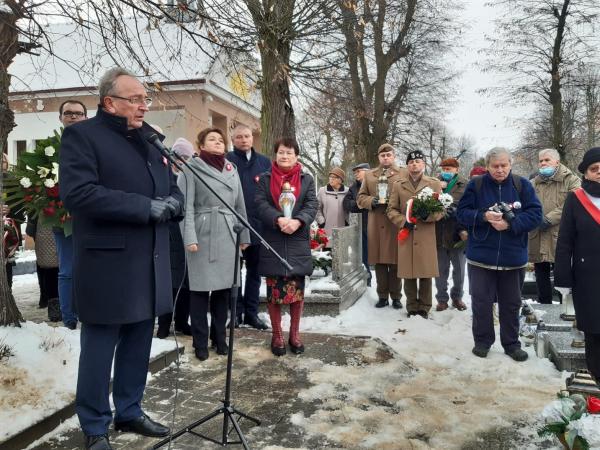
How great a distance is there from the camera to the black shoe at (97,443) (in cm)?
289

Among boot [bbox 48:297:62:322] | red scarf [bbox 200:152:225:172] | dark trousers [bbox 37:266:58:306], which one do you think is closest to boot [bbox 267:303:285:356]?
red scarf [bbox 200:152:225:172]

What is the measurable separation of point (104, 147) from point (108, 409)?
149 cm

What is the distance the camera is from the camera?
15.8ft

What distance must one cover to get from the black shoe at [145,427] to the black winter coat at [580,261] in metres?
3.04

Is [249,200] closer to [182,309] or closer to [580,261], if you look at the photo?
[182,309]

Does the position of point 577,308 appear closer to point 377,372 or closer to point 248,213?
point 377,372

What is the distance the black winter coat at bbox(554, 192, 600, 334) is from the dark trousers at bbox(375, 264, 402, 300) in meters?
2.96

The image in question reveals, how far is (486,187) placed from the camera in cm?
507

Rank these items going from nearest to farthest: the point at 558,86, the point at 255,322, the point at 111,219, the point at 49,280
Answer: the point at 111,219
the point at 255,322
the point at 49,280
the point at 558,86

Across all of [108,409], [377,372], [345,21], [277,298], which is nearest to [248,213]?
[277,298]

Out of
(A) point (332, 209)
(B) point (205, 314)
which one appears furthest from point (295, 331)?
(A) point (332, 209)

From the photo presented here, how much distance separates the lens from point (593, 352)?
13.4 feet

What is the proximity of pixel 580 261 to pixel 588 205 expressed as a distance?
0.43 m

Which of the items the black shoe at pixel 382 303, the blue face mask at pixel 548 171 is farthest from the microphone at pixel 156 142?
the blue face mask at pixel 548 171
